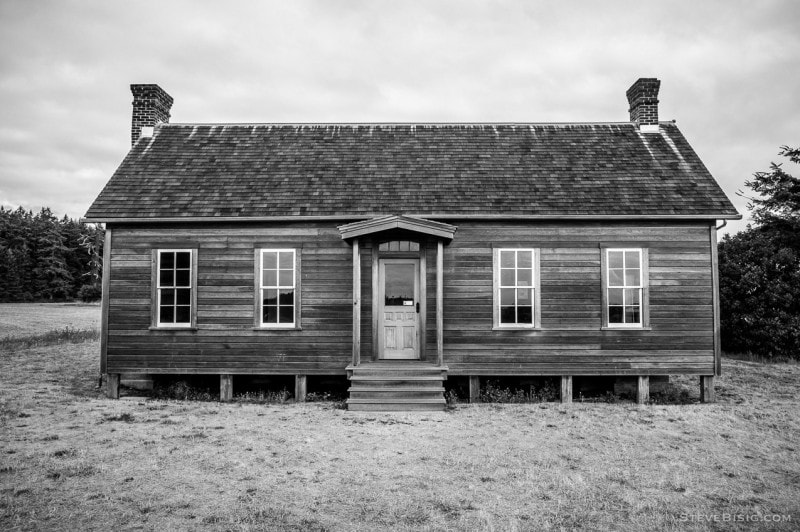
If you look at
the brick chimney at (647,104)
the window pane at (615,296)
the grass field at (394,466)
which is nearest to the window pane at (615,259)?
the window pane at (615,296)

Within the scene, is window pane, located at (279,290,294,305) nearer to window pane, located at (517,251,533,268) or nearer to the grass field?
the grass field

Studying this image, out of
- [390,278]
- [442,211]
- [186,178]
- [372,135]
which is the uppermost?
[372,135]

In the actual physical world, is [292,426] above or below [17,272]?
below

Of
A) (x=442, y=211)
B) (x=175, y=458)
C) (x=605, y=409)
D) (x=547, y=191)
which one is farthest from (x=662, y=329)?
(x=175, y=458)

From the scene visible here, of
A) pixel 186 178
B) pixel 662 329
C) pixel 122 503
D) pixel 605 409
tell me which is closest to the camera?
pixel 122 503

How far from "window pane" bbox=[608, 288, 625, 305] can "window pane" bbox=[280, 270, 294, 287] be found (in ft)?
23.6

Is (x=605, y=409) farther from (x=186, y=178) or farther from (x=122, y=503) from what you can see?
(x=186, y=178)

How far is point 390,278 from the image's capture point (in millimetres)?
12484

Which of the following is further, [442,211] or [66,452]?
[442,211]

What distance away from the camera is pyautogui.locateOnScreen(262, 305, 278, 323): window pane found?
40.0ft

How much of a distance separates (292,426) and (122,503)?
383 cm

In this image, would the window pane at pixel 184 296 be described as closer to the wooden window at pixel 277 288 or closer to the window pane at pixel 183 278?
the window pane at pixel 183 278

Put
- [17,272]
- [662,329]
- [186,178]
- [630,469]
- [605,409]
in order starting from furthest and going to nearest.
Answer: [17,272]
[186,178]
[662,329]
[605,409]
[630,469]

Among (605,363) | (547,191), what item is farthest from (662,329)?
(547,191)
